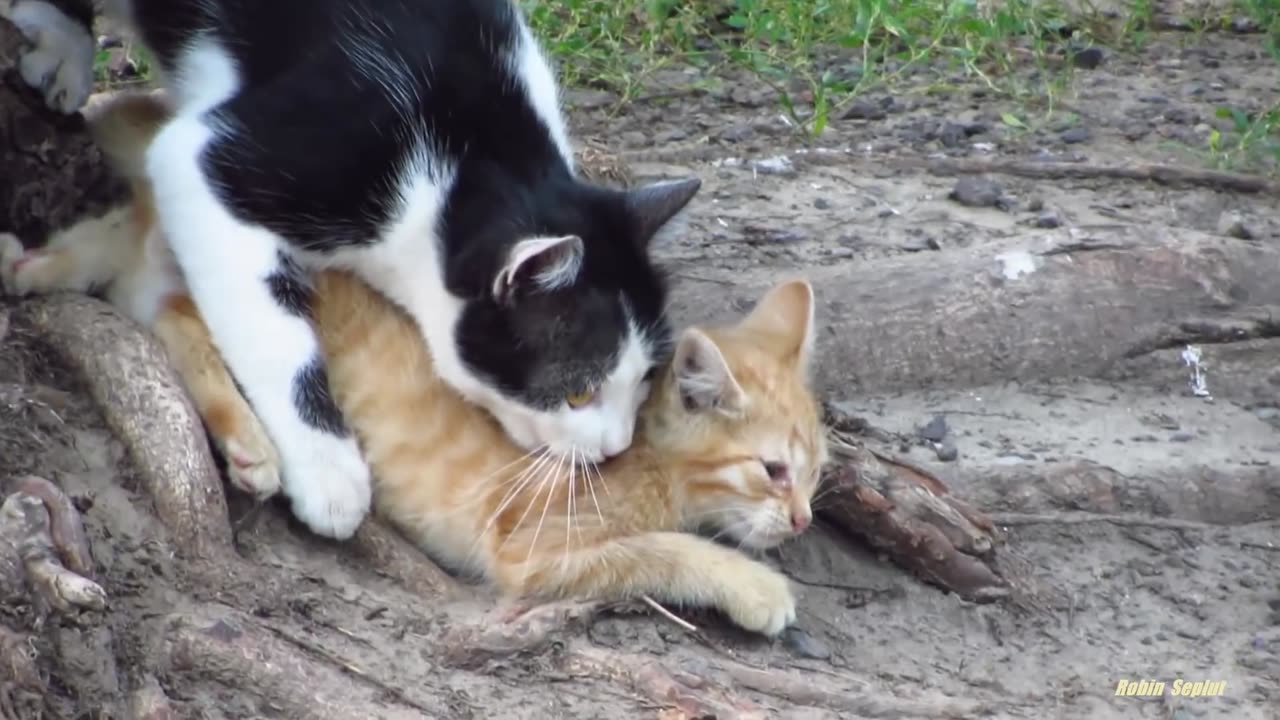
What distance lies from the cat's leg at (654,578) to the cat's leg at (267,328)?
34 cm

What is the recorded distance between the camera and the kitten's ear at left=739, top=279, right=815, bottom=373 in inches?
123

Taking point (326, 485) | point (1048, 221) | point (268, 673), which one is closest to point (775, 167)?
point (1048, 221)

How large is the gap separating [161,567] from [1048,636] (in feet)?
5.58

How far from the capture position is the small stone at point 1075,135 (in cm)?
498

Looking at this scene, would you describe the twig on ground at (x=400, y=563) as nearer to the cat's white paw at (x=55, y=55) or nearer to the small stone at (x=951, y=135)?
the cat's white paw at (x=55, y=55)

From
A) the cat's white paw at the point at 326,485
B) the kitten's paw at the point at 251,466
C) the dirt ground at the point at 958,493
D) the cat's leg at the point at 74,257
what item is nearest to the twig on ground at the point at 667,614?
the dirt ground at the point at 958,493

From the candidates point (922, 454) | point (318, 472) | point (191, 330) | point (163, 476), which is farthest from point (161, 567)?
point (922, 454)

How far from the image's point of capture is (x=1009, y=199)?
4418mm

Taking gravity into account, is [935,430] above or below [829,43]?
above

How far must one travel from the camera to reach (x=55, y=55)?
3152 mm

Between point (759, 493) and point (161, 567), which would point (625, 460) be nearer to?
point (759, 493)

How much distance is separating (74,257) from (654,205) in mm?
1151

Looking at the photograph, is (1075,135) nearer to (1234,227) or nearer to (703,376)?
(1234,227)

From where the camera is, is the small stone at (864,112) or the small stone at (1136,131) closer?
the small stone at (1136,131)
